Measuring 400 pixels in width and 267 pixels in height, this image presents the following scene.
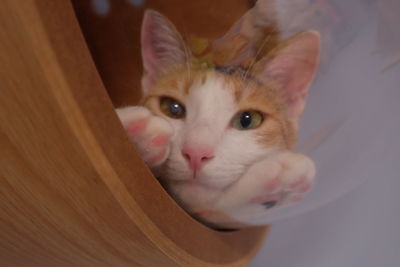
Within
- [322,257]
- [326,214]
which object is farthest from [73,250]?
[322,257]

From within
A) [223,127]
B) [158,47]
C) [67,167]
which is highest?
[158,47]

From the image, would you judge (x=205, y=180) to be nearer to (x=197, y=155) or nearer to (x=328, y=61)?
(x=197, y=155)

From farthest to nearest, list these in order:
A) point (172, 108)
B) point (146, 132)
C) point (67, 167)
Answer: point (172, 108) → point (146, 132) → point (67, 167)

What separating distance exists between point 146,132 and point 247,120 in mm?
141

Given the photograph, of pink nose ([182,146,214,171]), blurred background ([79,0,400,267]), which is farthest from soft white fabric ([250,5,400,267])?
pink nose ([182,146,214,171])

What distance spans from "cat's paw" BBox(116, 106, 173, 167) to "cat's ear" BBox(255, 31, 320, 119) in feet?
0.51

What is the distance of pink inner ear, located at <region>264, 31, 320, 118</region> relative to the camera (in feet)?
1.71

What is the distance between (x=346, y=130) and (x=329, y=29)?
0.36 feet

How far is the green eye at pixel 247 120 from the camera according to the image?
20.8 inches

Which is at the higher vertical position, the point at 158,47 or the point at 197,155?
the point at 158,47

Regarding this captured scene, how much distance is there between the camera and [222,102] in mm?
519

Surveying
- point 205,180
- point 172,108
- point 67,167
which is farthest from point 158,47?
point 67,167

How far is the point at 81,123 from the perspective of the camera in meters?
0.31

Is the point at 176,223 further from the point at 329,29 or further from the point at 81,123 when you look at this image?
the point at 329,29
